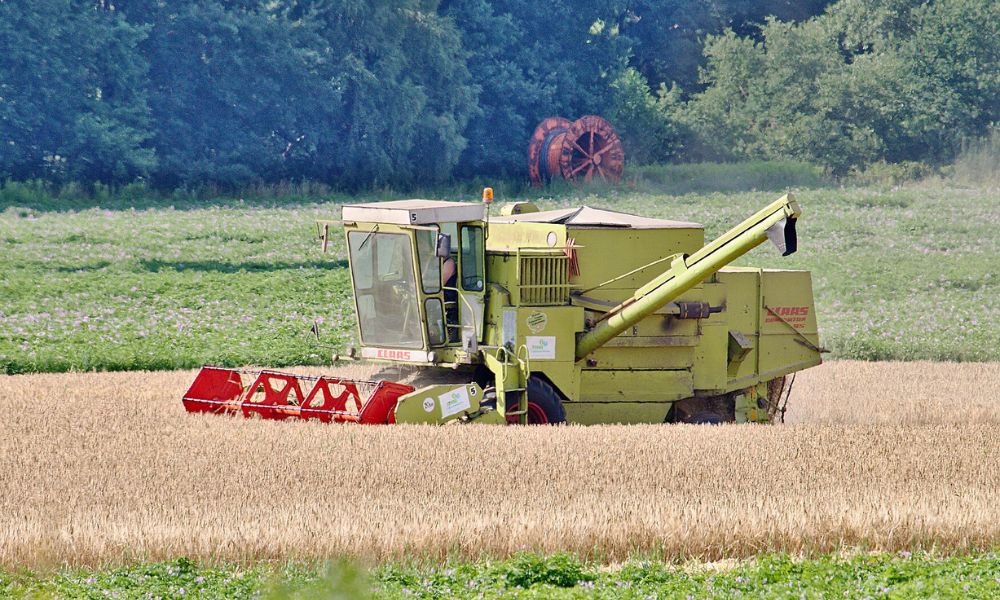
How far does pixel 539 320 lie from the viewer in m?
13.8

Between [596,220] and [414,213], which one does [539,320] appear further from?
[414,213]

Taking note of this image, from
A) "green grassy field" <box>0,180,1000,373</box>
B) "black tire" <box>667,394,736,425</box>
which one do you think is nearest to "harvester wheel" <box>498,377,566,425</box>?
"black tire" <box>667,394,736,425</box>

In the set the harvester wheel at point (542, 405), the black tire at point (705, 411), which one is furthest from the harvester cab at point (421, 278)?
the black tire at point (705, 411)

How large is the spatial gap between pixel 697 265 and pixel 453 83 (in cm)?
3548

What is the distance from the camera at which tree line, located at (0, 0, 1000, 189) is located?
129ft

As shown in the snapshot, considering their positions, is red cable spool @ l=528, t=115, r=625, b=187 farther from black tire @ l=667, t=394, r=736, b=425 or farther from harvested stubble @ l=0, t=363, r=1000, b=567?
harvested stubble @ l=0, t=363, r=1000, b=567

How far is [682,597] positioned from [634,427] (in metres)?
5.97

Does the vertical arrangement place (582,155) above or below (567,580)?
above

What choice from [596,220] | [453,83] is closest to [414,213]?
[596,220]

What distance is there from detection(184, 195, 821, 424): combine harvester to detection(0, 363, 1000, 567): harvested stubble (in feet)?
2.89

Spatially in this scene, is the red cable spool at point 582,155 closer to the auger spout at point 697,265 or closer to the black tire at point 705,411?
the black tire at point 705,411

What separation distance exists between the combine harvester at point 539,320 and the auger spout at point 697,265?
0.02 metres

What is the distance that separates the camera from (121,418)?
13336 mm

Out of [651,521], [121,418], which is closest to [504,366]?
[121,418]
